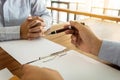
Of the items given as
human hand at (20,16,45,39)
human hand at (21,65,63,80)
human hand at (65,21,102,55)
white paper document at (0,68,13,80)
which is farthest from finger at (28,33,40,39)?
human hand at (21,65,63,80)

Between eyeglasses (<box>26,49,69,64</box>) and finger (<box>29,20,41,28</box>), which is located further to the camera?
finger (<box>29,20,41,28</box>)

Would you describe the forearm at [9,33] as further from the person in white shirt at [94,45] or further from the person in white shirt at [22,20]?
the person in white shirt at [94,45]

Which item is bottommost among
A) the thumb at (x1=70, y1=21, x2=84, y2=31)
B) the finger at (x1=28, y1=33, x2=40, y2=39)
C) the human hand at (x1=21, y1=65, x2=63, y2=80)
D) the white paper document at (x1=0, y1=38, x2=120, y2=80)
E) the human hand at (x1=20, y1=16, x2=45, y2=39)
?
the white paper document at (x1=0, y1=38, x2=120, y2=80)

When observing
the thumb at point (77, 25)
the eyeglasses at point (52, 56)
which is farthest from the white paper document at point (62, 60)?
the thumb at point (77, 25)

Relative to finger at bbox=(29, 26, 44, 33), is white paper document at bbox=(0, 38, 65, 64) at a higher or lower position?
lower

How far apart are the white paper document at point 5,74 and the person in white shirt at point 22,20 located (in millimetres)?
301

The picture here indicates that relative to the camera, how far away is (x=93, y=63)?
59cm

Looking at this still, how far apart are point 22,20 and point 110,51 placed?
0.69 meters

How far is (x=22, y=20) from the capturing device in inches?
43.6

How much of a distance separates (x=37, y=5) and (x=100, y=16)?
585 millimetres

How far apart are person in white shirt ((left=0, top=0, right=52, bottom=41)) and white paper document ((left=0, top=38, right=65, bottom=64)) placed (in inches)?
2.0

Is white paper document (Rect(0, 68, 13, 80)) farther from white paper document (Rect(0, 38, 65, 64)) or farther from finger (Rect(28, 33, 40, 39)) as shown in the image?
finger (Rect(28, 33, 40, 39))

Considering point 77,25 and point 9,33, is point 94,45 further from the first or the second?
point 9,33

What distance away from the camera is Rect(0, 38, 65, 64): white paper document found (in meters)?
0.63
